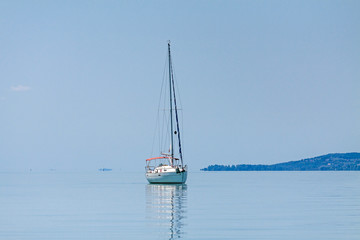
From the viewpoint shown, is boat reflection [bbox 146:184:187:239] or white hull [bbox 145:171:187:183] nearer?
boat reflection [bbox 146:184:187:239]

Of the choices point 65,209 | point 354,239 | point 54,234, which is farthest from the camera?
point 65,209

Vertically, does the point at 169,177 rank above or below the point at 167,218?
above

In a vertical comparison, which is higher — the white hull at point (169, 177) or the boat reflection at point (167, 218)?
the white hull at point (169, 177)

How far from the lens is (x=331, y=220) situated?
45.5m

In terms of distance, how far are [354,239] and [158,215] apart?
18.4 meters

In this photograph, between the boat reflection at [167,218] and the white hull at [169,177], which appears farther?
the white hull at [169,177]

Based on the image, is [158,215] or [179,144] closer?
[158,215]

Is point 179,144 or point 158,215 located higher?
point 179,144

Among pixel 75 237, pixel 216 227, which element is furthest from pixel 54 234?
pixel 216 227

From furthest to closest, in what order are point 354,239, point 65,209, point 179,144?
point 179,144 → point 65,209 → point 354,239

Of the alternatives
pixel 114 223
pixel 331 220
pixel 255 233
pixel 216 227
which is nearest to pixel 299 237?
pixel 255 233

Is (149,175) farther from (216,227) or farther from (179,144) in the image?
(216,227)

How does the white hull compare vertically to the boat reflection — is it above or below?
above

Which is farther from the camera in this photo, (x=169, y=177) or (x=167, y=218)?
(x=169, y=177)
